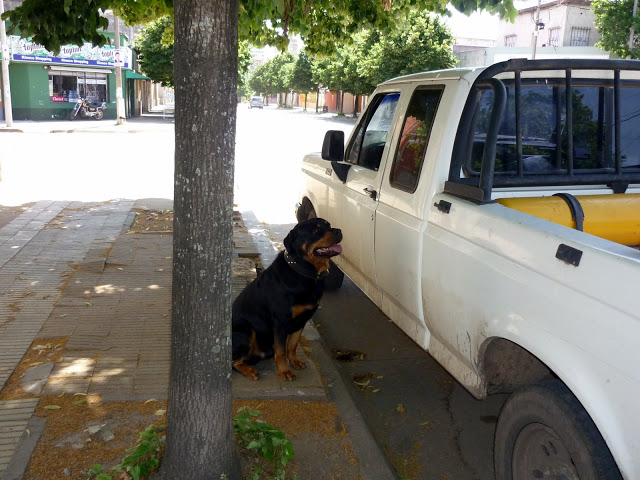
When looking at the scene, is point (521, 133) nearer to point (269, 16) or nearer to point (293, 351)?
point (293, 351)

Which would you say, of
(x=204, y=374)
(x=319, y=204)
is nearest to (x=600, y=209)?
(x=204, y=374)

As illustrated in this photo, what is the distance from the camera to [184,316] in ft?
8.82

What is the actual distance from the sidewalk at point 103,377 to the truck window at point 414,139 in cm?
150

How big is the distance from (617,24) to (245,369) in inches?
1091

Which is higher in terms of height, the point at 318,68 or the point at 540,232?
the point at 318,68

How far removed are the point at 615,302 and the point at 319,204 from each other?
395cm

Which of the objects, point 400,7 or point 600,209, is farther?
point 400,7

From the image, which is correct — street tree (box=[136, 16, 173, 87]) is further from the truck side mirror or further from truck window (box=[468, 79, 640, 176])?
truck window (box=[468, 79, 640, 176])

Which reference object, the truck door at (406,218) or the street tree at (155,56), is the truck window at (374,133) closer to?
the truck door at (406,218)

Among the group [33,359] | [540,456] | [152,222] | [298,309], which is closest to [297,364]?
[298,309]

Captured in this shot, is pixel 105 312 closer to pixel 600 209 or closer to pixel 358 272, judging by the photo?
pixel 358 272

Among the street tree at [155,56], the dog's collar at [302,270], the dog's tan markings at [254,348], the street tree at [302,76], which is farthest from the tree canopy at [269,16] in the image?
the street tree at [302,76]

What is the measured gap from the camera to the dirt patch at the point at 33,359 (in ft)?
12.7

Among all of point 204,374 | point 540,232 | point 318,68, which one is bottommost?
point 204,374
